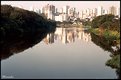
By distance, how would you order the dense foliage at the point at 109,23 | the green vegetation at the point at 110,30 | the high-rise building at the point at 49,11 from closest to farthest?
the green vegetation at the point at 110,30 < the dense foliage at the point at 109,23 < the high-rise building at the point at 49,11

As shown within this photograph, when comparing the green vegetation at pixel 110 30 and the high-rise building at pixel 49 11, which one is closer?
the green vegetation at pixel 110 30

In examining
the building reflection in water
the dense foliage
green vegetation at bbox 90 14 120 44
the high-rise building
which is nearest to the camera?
green vegetation at bbox 90 14 120 44

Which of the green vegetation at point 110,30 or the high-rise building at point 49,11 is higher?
the high-rise building at point 49,11

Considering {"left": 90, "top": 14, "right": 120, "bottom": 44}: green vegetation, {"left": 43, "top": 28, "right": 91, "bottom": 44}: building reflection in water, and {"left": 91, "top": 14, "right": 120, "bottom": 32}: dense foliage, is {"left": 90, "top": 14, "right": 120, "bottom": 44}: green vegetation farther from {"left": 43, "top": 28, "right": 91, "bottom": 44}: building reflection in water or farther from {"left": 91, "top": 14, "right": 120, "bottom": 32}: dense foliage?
{"left": 43, "top": 28, "right": 91, "bottom": 44}: building reflection in water

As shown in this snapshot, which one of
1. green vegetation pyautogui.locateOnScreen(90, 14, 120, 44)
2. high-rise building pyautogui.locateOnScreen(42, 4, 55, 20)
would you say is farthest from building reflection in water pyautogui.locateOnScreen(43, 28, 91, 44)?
high-rise building pyautogui.locateOnScreen(42, 4, 55, 20)

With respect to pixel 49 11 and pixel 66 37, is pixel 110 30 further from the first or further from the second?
pixel 49 11

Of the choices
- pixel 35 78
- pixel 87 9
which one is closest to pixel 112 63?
pixel 35 78

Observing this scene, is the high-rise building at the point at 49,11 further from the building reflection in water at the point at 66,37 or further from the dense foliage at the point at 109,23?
the building reflection in water at the point at 66,37

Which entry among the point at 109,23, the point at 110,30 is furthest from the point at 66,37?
the point at 110,30

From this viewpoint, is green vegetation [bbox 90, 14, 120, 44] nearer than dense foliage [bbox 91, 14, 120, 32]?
Yes


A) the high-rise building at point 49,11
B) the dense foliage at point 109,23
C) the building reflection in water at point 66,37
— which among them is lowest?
the building reflection in water at point 66,37

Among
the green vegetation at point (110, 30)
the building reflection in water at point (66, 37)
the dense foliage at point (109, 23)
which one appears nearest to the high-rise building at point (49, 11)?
the dense foliage at point (109, 23)
